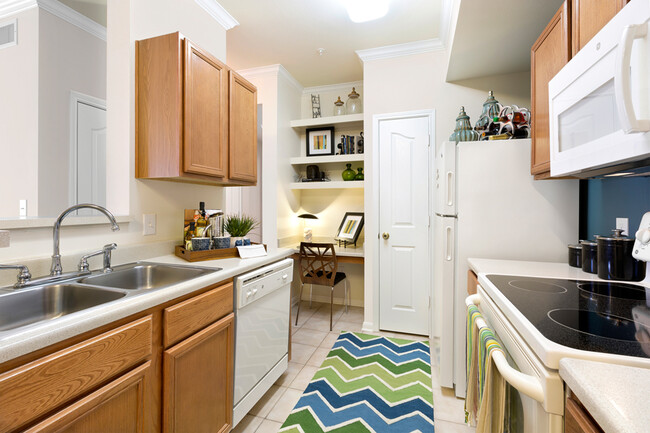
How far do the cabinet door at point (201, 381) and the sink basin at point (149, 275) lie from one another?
0.29 metres

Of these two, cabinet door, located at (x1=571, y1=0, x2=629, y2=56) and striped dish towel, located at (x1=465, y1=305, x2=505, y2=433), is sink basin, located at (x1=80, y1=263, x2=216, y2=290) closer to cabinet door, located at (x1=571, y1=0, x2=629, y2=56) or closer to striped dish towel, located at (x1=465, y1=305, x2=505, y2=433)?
striped dish towel, located at (x1=465, y1=305, x2=505, y2=433)

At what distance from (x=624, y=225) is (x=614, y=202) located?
0.16 meters

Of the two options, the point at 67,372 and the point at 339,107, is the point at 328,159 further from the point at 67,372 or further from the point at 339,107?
the point at 67,372

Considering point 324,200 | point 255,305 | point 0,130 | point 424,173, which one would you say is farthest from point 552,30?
point 0,130

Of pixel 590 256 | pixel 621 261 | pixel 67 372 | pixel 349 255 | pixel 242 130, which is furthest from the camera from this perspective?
pixel 349 255

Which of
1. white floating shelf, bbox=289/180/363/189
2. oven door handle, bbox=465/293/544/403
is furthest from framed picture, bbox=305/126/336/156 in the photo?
oven door handle, bbox=465/293/544/403

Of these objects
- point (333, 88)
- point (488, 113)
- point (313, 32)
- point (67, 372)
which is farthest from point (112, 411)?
point (333, 88)

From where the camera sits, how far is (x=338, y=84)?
362 centimetres

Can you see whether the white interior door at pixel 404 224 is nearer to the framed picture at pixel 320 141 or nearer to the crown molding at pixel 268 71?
the framed picture at pixel 320 141

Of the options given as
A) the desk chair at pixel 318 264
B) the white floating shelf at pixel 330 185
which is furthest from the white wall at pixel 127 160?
the white floating shelf at pixel 330 185

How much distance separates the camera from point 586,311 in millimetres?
855

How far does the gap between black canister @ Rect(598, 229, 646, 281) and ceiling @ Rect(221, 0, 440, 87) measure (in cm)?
195

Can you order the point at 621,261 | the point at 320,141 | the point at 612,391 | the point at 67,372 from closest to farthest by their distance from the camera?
the point at 612,391
the point at 67,372
the point at 621,261
the point at 320,141

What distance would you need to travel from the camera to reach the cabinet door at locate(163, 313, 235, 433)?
1.12 metres
